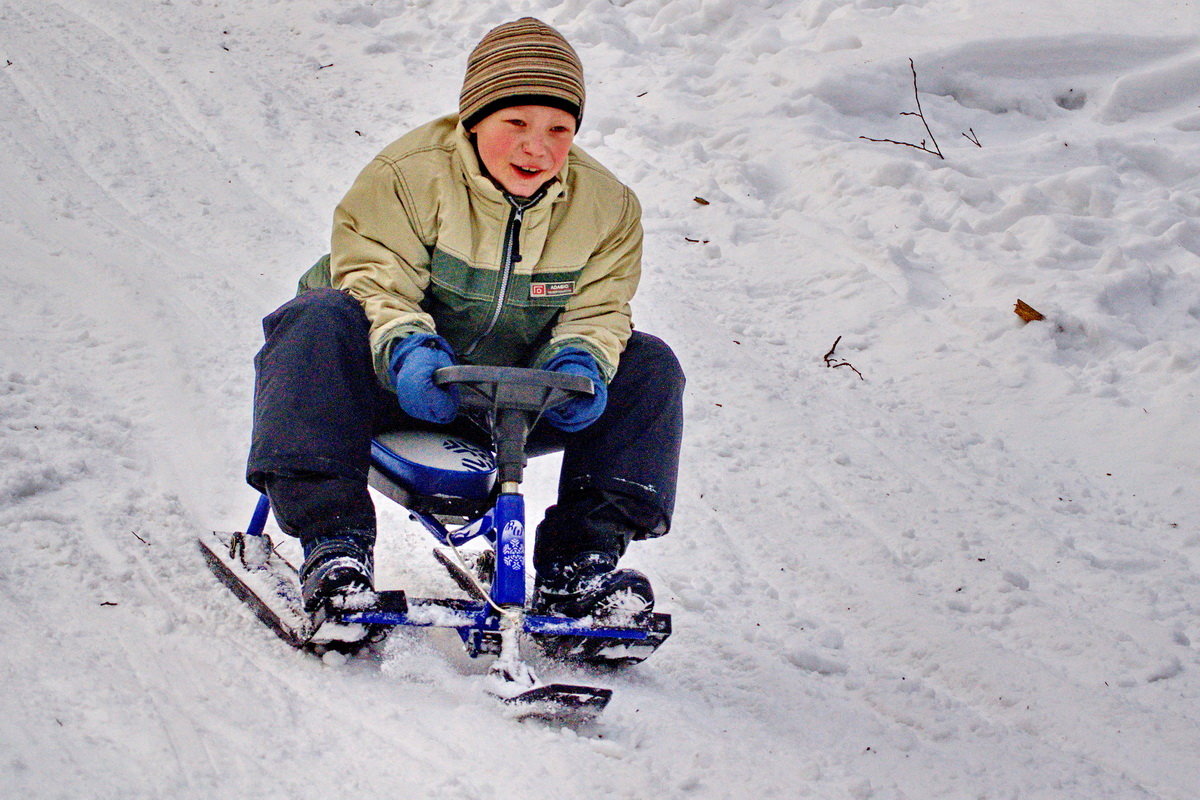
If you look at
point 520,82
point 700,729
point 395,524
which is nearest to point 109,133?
point 395,524

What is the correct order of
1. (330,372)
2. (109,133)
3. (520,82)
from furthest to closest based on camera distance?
1. (109,133)
2. (520,82)
3. (330,372)

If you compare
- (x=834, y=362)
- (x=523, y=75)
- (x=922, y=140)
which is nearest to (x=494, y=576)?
(x=523, y=75)

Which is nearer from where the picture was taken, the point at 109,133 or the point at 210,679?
the point at 210,679

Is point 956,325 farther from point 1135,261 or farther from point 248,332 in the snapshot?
point 248,332

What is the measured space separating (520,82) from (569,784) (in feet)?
4.38

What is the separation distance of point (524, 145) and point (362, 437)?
2.17 feet

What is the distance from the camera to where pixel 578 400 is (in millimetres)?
2186

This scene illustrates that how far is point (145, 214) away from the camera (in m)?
4.13

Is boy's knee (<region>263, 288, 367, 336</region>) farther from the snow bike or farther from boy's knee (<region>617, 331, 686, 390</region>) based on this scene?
boy's knee (<region>617, 331, 686, 390</region>)

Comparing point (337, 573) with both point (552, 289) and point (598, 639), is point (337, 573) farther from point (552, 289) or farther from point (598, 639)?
point (552, 289)

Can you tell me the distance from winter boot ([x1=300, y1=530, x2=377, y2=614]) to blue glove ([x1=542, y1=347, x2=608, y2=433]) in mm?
432

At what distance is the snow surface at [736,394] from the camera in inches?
76.2

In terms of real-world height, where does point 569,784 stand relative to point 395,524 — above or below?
above

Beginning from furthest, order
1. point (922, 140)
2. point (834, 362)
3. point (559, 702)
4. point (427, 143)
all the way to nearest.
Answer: point (922, 140)
point (834, 362)
point (427, 143)
point (559, 702)
